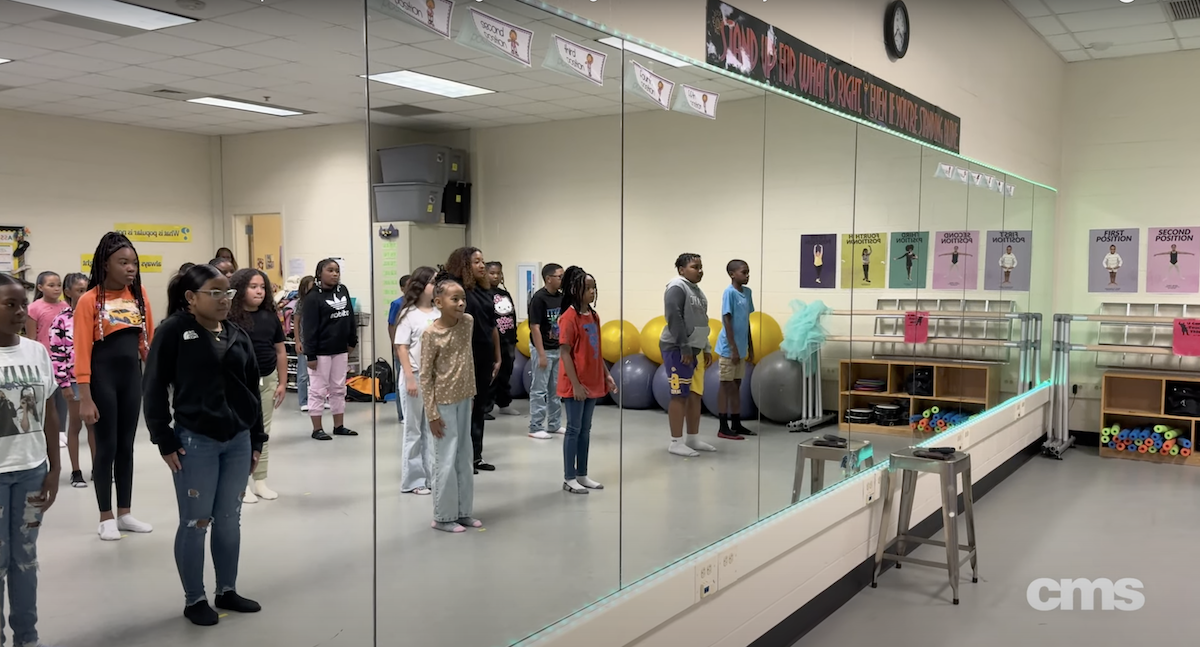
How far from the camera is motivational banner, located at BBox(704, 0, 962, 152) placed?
10.7 ft

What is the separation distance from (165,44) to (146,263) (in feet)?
1.64

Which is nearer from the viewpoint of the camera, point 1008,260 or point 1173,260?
point 1008,260

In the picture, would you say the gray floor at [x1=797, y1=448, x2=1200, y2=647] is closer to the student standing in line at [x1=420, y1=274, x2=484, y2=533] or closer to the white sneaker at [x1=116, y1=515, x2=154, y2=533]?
the student standing in line at [x1=420, y1=274, x2=484, y2=533]

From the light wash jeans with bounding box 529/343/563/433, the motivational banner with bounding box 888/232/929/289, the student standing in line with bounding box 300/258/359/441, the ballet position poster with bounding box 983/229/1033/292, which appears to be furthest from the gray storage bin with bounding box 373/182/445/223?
the ballet position poster with bounding box 983/229/1033/292

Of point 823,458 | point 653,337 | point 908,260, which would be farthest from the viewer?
point 908,260

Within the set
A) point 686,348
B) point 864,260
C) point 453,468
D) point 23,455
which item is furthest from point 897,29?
point 23,455

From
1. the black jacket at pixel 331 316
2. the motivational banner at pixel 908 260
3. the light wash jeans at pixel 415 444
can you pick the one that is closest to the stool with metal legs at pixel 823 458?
the motivational banner at pixel 908 260

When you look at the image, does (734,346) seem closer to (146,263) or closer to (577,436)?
(577,436)

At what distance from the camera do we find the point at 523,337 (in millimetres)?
2412

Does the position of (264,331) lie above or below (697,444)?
above

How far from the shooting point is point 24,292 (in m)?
1.80

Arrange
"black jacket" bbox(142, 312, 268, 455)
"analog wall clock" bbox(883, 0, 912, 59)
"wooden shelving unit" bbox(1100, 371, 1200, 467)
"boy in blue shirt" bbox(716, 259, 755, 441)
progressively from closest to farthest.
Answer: "black jacket" bbox(142, 312, 268, 455)
"boy in blue shirt" bbox(716, 259, 755, 441)
"analog wall clock" bbox(883, 0, 912, 59)
"wooden shelving unit" bbox(1100, 371, 1200, 467)

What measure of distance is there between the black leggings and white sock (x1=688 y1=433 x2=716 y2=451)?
182 centimetres

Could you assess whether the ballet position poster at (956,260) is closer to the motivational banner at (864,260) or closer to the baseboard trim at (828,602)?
the motivational banner at (864,260)
